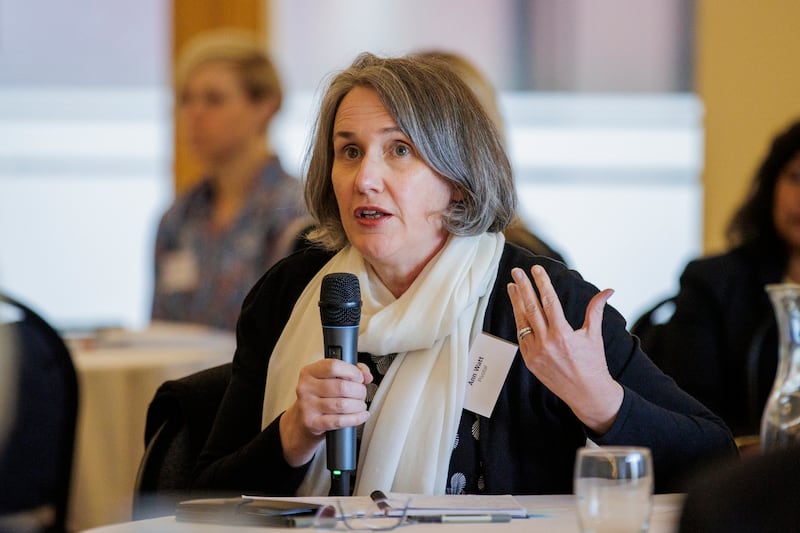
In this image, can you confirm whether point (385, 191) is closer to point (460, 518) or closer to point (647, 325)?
point (460, 518)

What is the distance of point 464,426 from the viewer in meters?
2.05

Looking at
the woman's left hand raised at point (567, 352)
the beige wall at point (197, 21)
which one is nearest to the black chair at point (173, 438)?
the woman's left hand raised at point (567, 352)

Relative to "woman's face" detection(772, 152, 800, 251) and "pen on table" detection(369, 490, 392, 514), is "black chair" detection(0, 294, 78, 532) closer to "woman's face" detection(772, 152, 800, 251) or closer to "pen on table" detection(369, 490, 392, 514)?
"pen on table" detection(369, 490, 392, 514)

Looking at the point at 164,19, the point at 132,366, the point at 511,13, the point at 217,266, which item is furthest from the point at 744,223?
the point at 164,19

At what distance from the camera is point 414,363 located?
2.11 meters

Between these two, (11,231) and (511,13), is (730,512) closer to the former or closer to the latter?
(511,13)

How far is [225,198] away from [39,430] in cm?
249

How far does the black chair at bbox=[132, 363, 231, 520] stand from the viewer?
84.5 inches

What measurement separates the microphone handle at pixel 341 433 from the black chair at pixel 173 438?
425mm

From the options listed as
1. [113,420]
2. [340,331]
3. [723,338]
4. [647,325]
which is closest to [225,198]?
[113,420]

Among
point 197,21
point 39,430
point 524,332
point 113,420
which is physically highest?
point 197,21

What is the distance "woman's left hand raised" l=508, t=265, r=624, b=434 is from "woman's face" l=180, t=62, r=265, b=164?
11.1ft

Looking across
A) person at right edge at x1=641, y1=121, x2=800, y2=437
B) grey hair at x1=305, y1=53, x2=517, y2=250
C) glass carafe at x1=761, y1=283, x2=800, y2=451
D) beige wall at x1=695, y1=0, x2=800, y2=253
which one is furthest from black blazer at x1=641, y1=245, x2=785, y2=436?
beige wall at x1=695, y1=0, x2=800, y2=253

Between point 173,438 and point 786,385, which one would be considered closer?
point 786,385
